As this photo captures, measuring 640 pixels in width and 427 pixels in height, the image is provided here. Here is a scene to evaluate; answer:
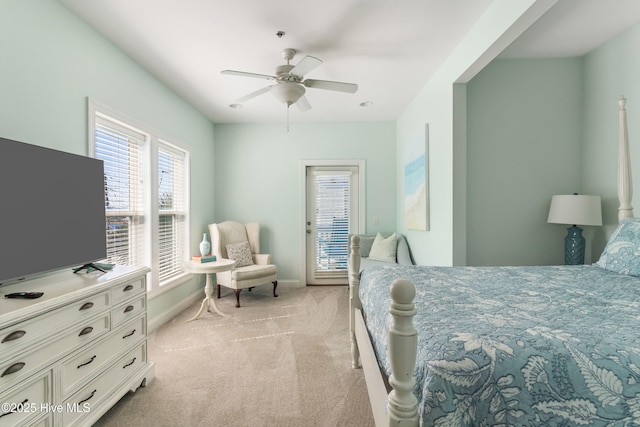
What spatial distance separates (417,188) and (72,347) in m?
3.33

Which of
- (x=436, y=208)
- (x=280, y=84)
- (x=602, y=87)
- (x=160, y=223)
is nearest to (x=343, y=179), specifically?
(x=436, y=208)

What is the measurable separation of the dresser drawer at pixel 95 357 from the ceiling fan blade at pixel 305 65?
2.21 meters

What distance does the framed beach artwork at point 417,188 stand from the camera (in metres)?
3.26

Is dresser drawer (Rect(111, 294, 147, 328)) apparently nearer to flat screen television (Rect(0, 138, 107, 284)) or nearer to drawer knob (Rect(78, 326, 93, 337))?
drawer knob (Rect(78, 326, 93, 337))

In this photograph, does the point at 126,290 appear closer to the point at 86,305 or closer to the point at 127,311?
the point at 127,311

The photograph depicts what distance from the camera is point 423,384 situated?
2.87 ft

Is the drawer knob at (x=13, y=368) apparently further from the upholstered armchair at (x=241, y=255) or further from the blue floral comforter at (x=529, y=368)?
the upholstered armchair at (x=241, y=255)

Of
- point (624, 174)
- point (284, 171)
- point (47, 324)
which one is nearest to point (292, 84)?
point (284, 171)

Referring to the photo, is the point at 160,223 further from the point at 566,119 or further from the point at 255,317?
the point at 566,119

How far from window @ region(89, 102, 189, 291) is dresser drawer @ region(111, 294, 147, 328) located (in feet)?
2.69

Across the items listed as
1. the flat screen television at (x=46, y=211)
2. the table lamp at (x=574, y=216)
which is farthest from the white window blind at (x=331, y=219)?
the flat screen television at (x=46, y=211)

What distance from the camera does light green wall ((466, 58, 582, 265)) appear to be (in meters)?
2.99

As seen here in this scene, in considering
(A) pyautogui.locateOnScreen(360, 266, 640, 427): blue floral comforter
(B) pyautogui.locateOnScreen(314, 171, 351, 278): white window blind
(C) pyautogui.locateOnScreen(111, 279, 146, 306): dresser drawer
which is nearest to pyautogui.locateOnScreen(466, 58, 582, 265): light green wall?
(A) pyautogui.locateOnScreen(360, 266, 640, 427): blue floral comforter

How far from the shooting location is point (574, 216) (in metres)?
2.58
